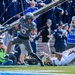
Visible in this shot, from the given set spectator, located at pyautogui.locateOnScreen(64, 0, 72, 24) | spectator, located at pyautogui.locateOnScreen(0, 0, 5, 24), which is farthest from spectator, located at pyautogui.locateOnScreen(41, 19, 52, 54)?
spectator, located at pyautogui.locateOnScreen(0, 0, 5, 24)

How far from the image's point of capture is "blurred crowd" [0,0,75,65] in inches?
627

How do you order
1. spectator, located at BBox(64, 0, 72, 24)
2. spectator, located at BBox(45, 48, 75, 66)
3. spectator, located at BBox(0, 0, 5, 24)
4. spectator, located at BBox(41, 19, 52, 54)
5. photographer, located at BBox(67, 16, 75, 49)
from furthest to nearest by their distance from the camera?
spectator, located at BBox(64, 0, 72, 24) < spectator, located at BBox(0, 0, 5, 24) < photographer, located at BBox(67, 16, 75, 49) < spectator, located at BBox(41, 19, 52, 54) < spectator, located at BBox(45, 48, 75, 66)

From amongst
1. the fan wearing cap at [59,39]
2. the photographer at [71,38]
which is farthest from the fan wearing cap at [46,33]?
the photographer at [71,38]

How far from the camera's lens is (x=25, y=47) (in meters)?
13.4

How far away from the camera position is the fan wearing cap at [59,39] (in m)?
16.0

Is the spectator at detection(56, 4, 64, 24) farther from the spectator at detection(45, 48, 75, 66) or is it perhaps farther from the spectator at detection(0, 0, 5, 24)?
the spectator at detection(45, 48, 75, 66)

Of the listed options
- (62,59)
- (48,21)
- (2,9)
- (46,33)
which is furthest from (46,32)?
(62,59)

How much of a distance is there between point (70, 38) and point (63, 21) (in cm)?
138

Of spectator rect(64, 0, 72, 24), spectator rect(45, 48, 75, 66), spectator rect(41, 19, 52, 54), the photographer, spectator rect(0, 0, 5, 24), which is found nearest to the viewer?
spectator rect(45, 48, 75, 66)

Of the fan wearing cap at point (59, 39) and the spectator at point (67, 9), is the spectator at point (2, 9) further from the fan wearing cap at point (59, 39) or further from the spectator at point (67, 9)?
the spectator at point (67, 9)

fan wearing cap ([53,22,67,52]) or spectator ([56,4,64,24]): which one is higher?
spectator ([56,4,64,24])

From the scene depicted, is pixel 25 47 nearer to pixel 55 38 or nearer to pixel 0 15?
pixel 55 38

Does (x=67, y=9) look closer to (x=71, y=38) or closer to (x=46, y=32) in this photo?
(x=71, y=38)

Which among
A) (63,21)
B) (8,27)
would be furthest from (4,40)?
(63,21)
